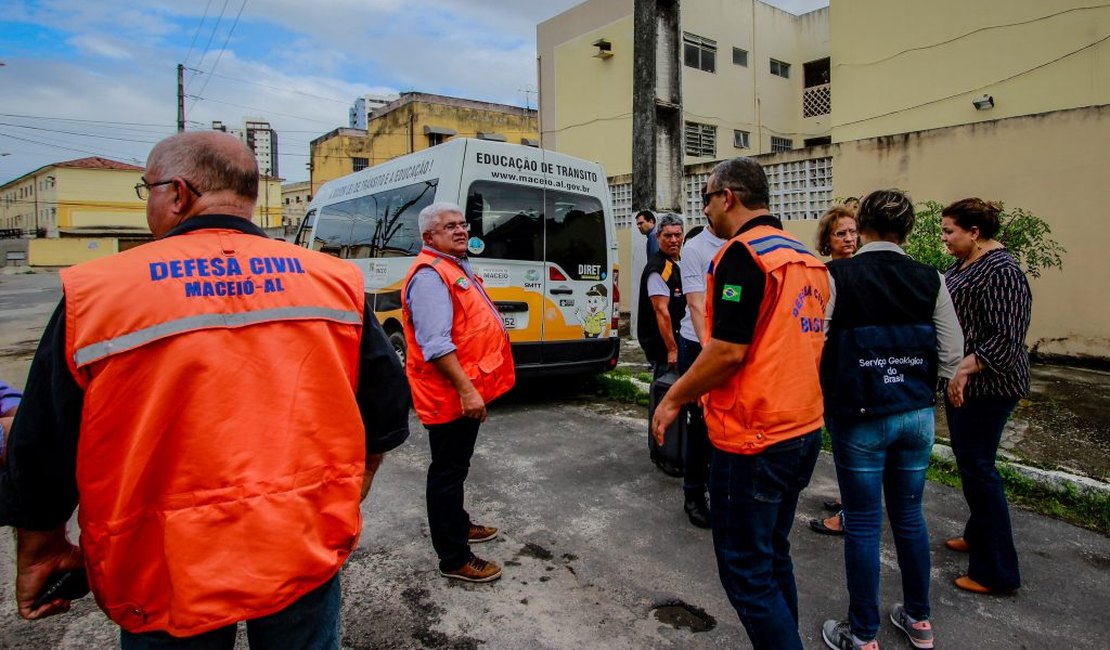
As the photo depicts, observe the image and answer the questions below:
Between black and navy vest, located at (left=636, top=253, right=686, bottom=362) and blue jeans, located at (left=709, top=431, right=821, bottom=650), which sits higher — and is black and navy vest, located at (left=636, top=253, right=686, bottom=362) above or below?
above

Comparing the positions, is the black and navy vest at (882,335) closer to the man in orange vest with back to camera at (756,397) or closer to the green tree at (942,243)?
the man in orange vest with back to camera at (756,397)

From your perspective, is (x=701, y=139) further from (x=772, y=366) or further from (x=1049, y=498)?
(x=772, y=366)

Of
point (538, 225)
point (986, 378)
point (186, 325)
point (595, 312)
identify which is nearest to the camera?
point (186, 325)

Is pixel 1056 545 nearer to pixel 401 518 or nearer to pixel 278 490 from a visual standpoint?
pixel 401 518

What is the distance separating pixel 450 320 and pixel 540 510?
1503 mm

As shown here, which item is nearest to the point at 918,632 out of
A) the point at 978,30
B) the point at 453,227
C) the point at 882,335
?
the point at 882,335

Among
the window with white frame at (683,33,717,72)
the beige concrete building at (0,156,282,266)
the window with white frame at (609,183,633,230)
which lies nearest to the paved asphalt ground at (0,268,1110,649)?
the window with white frame at (609,183,633,230)

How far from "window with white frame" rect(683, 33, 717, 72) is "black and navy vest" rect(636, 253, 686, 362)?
15723 mm

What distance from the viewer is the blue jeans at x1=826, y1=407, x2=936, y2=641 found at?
2424mm

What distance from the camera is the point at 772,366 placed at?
6.73 ft

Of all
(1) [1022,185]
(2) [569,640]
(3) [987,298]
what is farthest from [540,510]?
(1) [1022,185]

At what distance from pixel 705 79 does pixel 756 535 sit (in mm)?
18754

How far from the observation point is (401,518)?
3.76 metres

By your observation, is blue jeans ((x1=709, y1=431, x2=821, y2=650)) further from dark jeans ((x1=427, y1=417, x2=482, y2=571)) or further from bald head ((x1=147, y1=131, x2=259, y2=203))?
bald head ((x1=147, y1=131, x2=259, y2=203))
